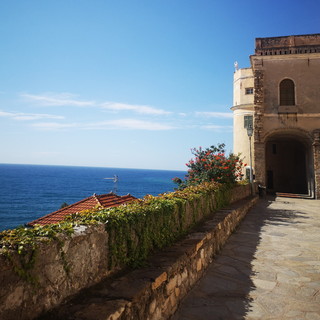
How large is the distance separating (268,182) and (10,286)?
2847 cm

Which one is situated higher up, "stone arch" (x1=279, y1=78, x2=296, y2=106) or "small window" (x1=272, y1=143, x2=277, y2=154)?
"stone arch" (x1=279, y1=78, x2=296, y2=106)

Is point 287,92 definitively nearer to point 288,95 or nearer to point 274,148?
point 288,95

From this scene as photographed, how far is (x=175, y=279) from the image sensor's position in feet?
11.2

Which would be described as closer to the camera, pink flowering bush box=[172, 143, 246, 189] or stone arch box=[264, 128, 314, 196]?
pink flowering bush box=[172, 143, 246, 189]

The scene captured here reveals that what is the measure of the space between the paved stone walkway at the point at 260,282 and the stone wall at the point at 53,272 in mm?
1153

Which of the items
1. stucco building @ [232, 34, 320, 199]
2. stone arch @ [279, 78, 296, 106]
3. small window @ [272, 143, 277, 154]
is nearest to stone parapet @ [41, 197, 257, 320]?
stucco building @ [232, 34, 320, 199]

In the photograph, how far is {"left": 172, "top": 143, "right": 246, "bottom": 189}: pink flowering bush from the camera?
978cm

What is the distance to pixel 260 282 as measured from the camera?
4.25 meters

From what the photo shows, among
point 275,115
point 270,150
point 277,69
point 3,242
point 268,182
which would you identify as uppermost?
point 277,69

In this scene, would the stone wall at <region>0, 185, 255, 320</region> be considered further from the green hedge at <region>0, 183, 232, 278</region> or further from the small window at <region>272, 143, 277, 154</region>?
the small window at <region>272, 143, 277, 154</region>

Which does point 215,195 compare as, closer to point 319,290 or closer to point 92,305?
point 319,290

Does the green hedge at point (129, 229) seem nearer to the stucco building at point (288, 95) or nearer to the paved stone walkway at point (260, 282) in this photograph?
the paved stone walkway at point (260, 282)

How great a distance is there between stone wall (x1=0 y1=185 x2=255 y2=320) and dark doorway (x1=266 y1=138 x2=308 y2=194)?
26918 millimetres

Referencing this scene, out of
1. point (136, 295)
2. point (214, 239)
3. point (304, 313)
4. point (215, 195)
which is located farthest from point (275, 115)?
point (136, 295)
